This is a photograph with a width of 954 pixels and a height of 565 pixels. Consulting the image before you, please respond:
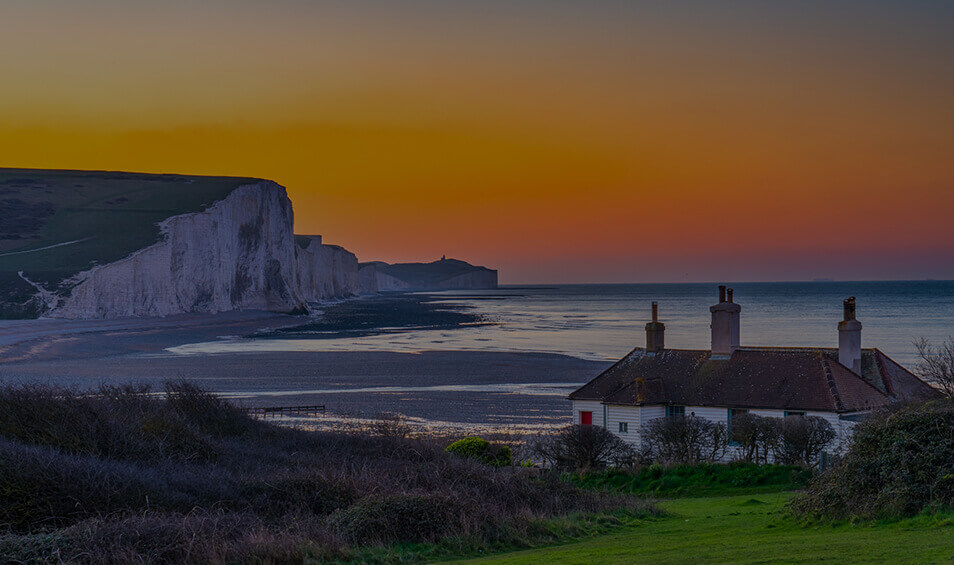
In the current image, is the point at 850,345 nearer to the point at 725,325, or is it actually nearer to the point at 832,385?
the point at 832,385

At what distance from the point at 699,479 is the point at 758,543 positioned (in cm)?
1131

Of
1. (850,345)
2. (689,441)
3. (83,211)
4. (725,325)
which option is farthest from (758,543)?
(83,211)

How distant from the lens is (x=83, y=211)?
166500 millimetres

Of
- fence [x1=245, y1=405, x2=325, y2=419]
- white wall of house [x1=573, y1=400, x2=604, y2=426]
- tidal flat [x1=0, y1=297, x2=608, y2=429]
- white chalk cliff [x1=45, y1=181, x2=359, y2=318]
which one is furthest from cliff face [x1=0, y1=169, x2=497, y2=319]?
white wall of house [x1=573, y1=400, x2=604, y2=426]

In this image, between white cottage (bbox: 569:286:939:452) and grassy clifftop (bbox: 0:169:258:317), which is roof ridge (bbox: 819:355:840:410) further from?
grassy clifftop (bbox: 0:169:258:317)

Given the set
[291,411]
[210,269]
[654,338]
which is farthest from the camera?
[210,269]

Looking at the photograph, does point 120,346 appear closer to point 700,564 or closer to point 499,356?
point 499,356

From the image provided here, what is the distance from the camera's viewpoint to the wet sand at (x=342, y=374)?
4072 cm

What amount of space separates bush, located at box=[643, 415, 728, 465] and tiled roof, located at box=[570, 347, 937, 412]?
6.20ft

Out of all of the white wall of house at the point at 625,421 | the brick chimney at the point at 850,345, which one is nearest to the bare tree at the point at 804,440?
the white wall of house at the point at 625,421

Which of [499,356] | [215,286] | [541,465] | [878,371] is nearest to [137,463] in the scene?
[541,465]

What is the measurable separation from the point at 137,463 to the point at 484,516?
7.66 metres

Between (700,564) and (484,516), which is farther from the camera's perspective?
(484,516)

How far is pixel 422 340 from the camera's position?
Answer: 3423 inches
